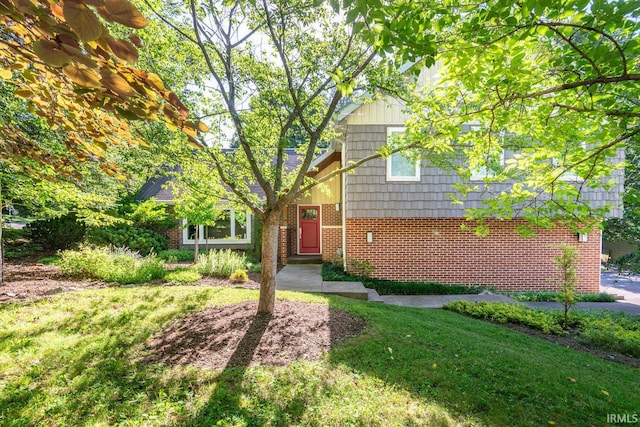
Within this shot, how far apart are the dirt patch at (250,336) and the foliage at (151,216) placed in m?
7.91

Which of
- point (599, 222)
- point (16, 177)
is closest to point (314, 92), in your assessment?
point (599, 222)

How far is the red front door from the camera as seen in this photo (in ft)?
42.7

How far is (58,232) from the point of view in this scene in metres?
11.8

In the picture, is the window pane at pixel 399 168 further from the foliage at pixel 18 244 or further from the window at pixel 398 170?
the foliage at pixel 18 244

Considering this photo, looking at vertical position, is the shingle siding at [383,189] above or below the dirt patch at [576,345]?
above

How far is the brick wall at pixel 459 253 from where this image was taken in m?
8.77

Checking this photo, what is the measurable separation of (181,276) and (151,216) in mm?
4883

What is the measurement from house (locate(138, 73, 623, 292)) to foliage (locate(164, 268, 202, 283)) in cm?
416

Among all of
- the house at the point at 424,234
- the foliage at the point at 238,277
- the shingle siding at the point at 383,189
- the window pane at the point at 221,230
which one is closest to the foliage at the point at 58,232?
the window pane at the point at 221,230

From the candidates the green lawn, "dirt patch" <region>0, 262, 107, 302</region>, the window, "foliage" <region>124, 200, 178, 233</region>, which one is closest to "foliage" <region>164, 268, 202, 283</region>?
"dirt patch" <region>0, 262, 107, 302</region>

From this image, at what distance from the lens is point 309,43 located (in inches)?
171

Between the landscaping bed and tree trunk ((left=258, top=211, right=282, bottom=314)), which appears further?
the landscaping bed

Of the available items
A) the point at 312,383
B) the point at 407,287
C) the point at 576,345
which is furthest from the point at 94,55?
the point at 407,287

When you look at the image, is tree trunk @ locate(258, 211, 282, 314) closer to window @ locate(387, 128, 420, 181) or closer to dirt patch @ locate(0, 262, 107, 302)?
dirt patch @ locate(0, 262, 107, 302)
